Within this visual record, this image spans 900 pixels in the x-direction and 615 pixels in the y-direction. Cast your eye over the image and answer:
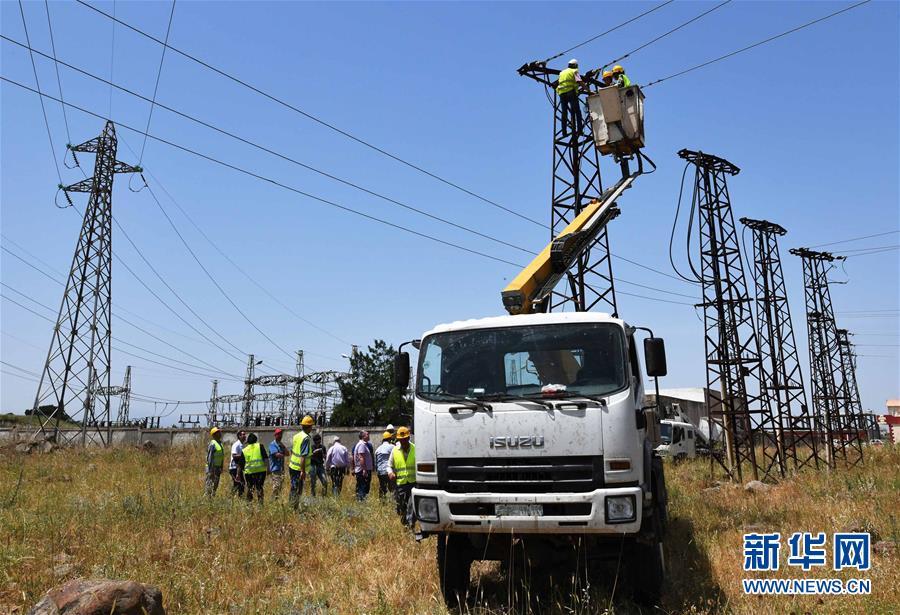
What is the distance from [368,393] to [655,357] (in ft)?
144

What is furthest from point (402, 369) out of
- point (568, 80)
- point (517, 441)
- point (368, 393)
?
point (368, 393)

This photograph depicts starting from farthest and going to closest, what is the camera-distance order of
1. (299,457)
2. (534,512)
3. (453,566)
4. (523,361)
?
(299,457) → (453,566) → (523,361) → (534,512)

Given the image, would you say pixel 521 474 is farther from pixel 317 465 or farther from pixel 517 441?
pixel 317 465

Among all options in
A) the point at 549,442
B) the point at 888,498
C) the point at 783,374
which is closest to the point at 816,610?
the point at 549,442

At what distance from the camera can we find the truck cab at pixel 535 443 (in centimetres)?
546

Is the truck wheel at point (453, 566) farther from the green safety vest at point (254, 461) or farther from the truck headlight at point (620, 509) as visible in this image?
the green safety vest at point (254, 461)

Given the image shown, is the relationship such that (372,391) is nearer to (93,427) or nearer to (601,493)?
(93,427)

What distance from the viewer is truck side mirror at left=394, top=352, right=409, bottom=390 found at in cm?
684

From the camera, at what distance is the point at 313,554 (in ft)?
27.3

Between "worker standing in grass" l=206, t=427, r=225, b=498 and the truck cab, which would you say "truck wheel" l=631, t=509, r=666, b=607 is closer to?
the truck cab

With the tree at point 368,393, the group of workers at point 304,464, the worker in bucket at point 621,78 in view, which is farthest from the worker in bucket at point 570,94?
the tree at point 368,393

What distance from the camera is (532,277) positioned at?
9.66m

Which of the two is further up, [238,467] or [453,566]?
[238,467]

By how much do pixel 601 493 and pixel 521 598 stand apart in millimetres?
1930
